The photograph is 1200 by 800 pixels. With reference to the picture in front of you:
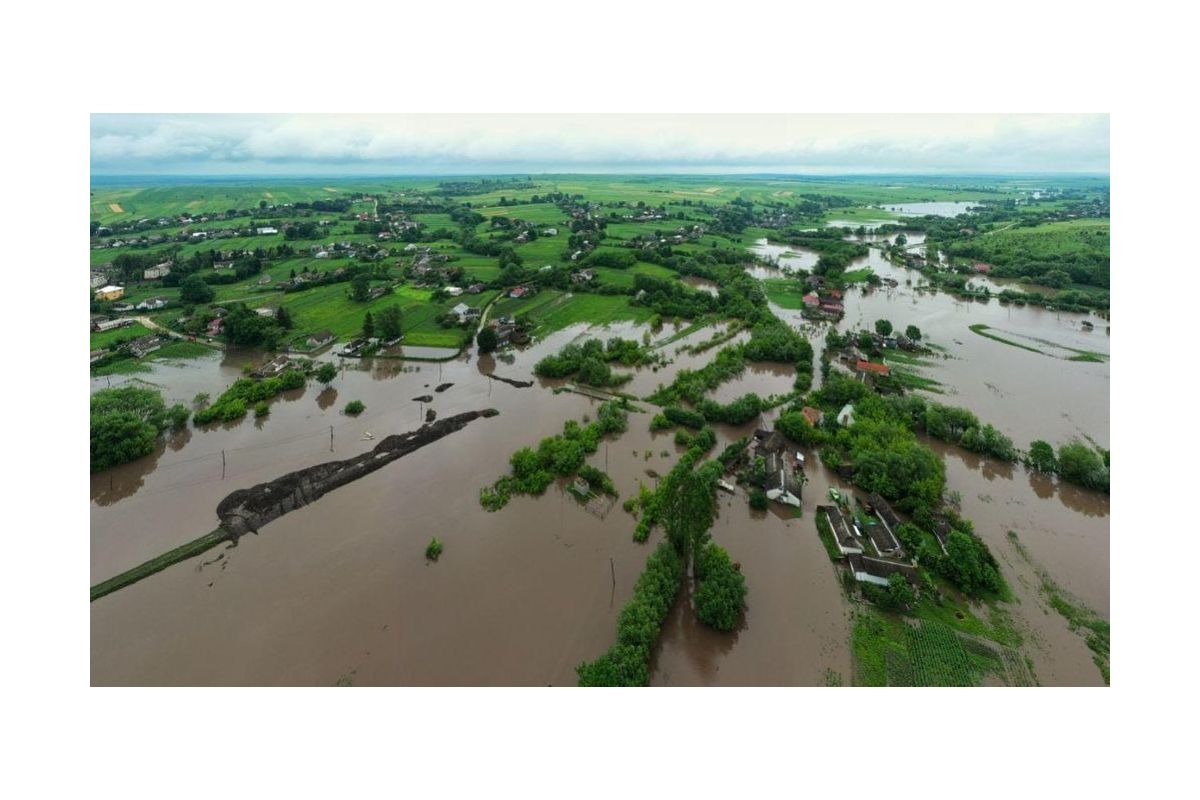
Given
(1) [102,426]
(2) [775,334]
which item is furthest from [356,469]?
(2) [775,334]

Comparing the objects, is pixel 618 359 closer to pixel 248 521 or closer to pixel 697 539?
pixel 697 539

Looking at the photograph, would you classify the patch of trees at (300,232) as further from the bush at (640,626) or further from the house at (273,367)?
the bush at (640,626)

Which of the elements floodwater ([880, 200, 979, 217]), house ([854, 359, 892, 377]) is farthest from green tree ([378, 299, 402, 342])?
floodwater ([880, 200, 979, 217])

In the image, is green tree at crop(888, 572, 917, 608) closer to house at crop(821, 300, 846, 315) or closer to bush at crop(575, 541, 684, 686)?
bush at crop(575, 541, 684, 686)

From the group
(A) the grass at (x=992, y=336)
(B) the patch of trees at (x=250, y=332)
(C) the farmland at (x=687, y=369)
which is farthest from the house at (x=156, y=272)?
(A) the grass at (x=992, y=336)

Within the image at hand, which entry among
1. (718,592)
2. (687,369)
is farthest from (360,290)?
(718,592)
